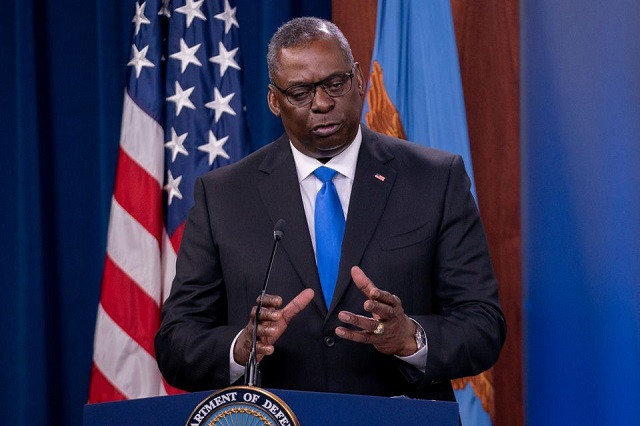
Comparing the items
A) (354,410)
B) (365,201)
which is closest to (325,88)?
(365,201)

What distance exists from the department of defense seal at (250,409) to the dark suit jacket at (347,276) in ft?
1.67

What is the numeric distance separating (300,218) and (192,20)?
169cm

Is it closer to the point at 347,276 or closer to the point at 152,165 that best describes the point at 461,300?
the point at 347,276

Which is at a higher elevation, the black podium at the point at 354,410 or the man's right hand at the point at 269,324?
the man's right hand at the point at 269,324

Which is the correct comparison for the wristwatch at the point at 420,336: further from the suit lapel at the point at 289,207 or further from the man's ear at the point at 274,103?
the man's ear at the point at 274,103

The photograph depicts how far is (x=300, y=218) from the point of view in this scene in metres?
2.10

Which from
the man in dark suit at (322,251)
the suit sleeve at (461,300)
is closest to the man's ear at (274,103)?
the man in dark suit at (322,251)

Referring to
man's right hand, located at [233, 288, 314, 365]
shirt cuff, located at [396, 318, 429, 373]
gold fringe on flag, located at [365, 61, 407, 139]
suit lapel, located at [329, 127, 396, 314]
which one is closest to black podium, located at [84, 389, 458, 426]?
man's right hand, located at [233, 288, 314, 365]

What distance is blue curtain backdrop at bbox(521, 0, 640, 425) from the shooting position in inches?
114

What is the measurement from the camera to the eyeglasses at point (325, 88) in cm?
211

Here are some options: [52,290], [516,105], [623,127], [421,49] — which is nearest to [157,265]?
[52,290]

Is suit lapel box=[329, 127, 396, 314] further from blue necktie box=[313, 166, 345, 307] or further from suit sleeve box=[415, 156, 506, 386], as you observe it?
suit sleeve box=[415, 156, 506, 386]

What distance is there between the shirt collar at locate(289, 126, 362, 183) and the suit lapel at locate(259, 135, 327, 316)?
0.02 metres

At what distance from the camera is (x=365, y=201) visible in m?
2.09
